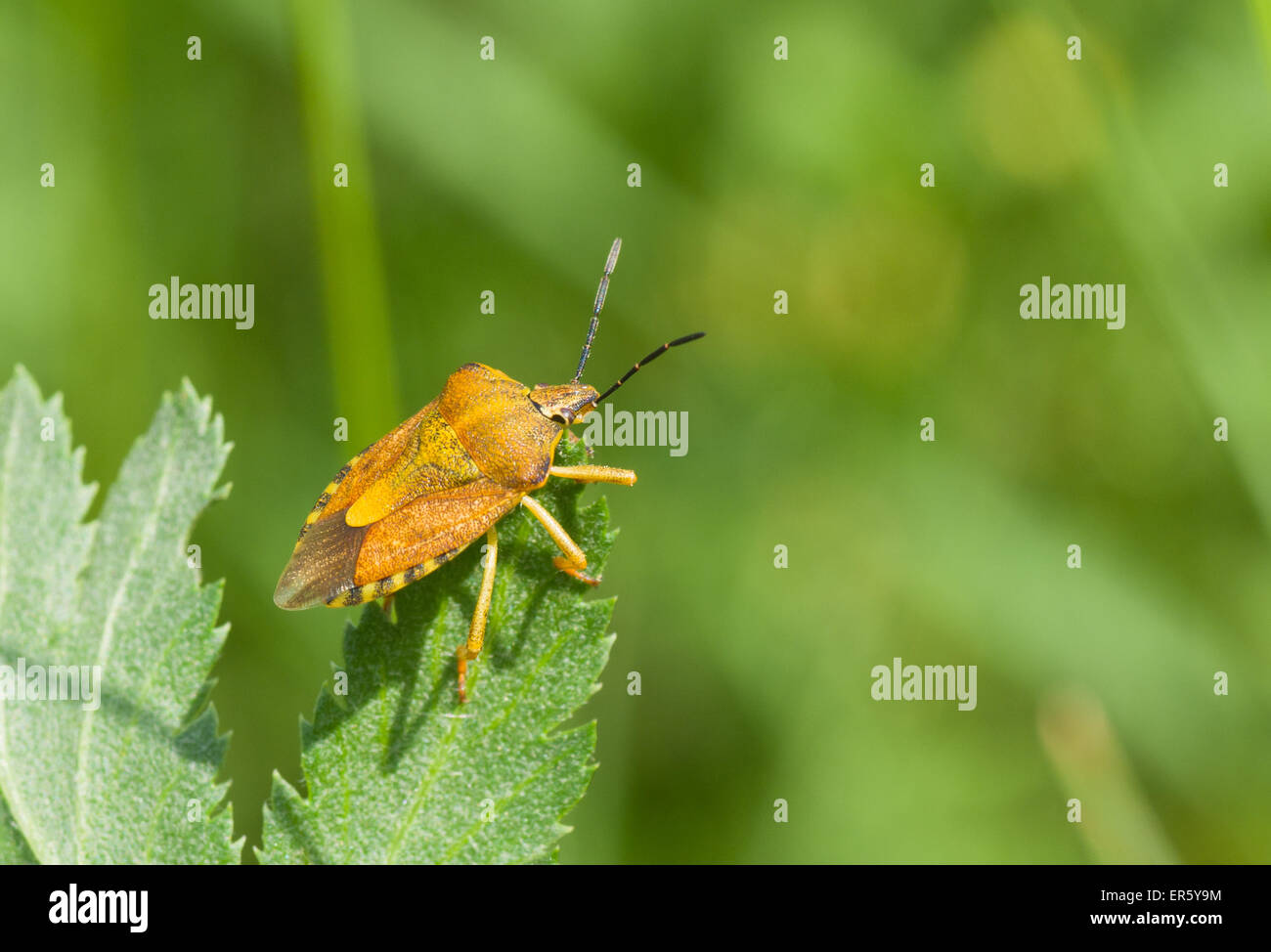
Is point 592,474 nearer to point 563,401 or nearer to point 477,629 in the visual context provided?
point 563,401

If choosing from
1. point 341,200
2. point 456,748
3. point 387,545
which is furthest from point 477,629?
point 341,200

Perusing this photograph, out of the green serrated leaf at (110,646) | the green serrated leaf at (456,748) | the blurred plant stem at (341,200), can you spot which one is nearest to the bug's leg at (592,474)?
the green serrated leaf at (456,748)

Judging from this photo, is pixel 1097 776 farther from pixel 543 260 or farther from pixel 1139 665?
pixel 543 260

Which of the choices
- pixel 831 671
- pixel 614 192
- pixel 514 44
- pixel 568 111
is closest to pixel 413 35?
pixel 514 44

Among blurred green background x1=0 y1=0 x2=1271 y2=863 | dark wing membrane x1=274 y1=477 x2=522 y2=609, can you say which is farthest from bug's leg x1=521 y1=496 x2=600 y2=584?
blurred green background x1=0 y1=0 x2=1271 y2=863

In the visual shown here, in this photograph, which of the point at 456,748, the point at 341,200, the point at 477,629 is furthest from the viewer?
the point at 341,200

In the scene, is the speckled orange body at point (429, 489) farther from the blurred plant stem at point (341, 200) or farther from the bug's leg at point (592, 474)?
the blurred plant stem at point (341, 200)

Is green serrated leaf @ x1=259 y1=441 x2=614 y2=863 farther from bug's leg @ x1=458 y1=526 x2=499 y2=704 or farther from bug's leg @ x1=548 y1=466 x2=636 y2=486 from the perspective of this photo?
bug's leg @ x1=548 y1=466 x2=636 y2=486
